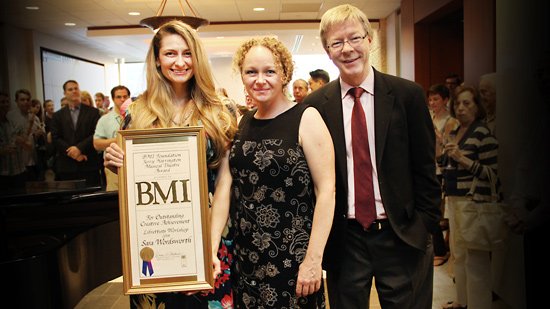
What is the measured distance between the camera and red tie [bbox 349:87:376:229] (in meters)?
1.91

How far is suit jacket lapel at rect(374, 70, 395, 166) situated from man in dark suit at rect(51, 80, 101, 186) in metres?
4.10

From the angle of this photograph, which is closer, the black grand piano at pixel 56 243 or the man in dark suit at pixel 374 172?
the man in dark suit at pixel 374 172

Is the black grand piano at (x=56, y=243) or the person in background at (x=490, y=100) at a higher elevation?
the person in background at (x=490, y=100)

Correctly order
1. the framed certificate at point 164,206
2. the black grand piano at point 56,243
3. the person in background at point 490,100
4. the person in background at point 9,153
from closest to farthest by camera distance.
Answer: the framed certificate at point 164,206, the black grand piano at point 56,243, the person in background at point 490,100, the person in background at point 9,153

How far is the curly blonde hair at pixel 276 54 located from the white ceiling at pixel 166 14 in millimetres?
5468

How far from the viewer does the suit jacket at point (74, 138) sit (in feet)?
17.5

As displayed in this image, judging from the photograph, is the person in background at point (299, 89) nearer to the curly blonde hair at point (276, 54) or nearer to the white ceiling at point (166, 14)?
the white ceiling at point (166, 14)

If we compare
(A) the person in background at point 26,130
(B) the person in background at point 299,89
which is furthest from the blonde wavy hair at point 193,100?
(B) the person in background at point 299,89

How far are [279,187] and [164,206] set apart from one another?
406mm

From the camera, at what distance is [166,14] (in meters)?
8.62

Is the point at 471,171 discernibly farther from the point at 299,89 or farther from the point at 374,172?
the point at 299,89

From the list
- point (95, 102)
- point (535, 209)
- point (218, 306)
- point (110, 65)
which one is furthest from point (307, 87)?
point (110, 65)

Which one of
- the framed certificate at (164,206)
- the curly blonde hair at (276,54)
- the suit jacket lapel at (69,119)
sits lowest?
the framed certificate at (164,206)

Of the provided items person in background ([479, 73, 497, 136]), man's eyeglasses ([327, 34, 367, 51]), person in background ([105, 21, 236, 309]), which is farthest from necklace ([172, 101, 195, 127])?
person in background ([479, 73, 497, 136])
